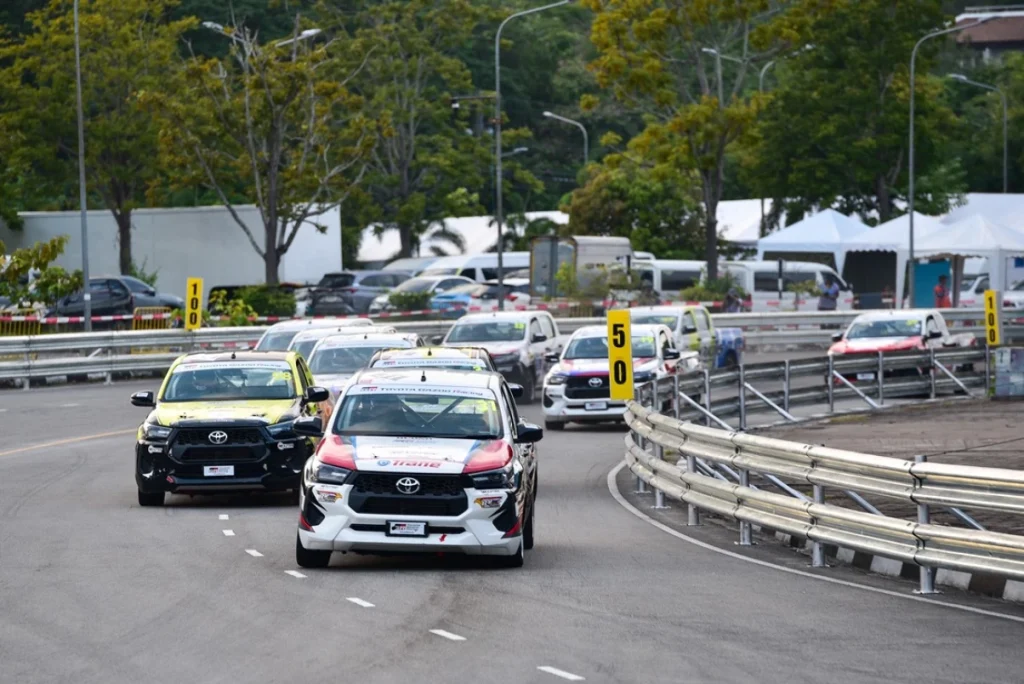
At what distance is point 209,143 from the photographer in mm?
65750

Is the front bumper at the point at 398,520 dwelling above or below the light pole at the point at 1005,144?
below

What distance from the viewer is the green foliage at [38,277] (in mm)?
42750

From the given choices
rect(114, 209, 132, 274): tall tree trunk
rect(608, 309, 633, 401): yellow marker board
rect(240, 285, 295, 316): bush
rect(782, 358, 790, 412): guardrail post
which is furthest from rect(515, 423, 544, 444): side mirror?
rect(114, 209, 132, 274): tall tree trunk

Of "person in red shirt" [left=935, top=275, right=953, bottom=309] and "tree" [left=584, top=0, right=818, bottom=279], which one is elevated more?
"tree" [left=584, top=0, right=818, bottom=279]

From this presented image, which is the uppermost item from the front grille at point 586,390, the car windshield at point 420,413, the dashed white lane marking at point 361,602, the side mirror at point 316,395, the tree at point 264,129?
the tree at point 264,129

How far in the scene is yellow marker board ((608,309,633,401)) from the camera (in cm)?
2222

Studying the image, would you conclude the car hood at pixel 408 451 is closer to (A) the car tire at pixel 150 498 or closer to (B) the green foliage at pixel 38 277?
(A) the car tire at pixel 150 498

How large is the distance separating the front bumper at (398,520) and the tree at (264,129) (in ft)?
141

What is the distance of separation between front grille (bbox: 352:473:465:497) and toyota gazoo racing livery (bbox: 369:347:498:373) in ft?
11.6

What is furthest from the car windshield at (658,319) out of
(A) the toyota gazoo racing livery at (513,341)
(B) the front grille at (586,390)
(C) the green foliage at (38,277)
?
(C) the green foliage at (38,277)

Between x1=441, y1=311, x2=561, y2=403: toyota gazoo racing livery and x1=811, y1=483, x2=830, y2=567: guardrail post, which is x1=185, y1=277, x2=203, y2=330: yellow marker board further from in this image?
x1=811, y1=483, x2=830, y2=567: guardrail post

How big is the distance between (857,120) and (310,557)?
64.6 metres

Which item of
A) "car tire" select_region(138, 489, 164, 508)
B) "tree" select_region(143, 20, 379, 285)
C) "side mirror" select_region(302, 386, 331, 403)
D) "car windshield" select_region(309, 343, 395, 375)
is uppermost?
"tree" select_region(143, 20, 379, 285)

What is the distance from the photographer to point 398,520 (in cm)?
1331
